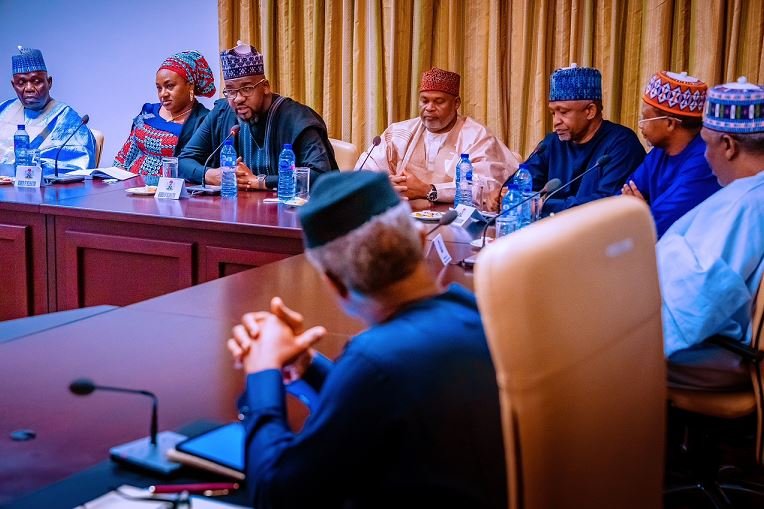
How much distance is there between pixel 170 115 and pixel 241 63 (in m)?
0.85

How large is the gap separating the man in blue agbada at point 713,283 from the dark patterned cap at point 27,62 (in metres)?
3.88

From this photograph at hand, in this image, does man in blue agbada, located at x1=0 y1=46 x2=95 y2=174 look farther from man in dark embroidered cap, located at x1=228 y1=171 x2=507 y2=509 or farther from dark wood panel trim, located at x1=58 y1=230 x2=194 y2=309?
man in dark embroidered cap, located at x1=228 y1=171 x2=507 y2=509

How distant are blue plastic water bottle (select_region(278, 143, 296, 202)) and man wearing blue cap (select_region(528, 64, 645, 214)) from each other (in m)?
1.13

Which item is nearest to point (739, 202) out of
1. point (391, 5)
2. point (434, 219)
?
A: point (434, 219)

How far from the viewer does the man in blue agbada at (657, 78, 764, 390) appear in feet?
7.18

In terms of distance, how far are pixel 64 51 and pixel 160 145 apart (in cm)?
196

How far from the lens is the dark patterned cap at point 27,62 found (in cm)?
500

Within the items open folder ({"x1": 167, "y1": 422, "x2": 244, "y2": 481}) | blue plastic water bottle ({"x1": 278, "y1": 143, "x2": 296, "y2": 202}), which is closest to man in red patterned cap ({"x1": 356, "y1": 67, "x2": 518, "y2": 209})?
blue plastic water bottle ({"x1": 278, "y1": 143, "x2": 296, "y2": 202})

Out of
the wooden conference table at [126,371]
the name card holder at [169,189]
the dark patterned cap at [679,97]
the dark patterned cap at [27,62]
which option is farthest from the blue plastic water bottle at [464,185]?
the dark patterned cap at [27,62]

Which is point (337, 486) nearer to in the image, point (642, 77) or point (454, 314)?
point (454, 314)

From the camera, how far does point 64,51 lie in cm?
632

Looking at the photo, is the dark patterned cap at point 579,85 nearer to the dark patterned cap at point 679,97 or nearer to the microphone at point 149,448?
the dark patterned cap at point 679,97

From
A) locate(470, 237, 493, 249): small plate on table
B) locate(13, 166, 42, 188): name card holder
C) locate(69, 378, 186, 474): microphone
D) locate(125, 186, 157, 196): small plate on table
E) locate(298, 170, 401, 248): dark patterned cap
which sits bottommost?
locate(69, 378, 186, 474): microphone

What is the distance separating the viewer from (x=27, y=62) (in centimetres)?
501
